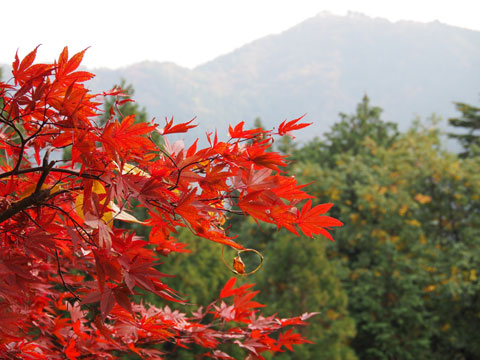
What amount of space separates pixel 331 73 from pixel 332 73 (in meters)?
0.16

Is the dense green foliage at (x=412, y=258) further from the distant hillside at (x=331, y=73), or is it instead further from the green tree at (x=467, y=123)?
the distant hillside at (x=331, y=73)

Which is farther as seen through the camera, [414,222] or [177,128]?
[414,222]

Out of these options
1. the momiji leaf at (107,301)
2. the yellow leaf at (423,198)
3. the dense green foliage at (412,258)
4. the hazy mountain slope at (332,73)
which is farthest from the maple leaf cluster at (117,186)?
the hazy mountain slope at (332,73)

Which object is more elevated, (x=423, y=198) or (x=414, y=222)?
(x=423, y=198)

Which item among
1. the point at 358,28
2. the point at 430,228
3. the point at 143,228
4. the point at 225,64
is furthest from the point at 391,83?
the point at 143,228

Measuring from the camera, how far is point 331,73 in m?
70.6

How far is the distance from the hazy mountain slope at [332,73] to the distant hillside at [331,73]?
0.15 m

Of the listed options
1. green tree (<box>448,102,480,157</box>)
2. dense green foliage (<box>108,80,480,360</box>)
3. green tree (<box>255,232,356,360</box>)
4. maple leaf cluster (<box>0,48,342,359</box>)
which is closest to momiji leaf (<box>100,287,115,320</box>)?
maple leaf cluster (<box>0,48,342,359</box>)

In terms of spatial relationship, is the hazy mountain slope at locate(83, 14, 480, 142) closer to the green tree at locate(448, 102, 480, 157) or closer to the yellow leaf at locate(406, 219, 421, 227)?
the green tree at locate(448, 102, 480, 157)

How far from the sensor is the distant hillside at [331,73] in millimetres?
57219

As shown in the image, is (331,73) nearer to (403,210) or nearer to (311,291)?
(403,210)

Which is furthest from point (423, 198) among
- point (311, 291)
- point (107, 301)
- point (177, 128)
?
point (107, 301)

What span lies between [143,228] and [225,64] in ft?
231

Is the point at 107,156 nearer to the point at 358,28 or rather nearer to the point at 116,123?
the point at 116,123
